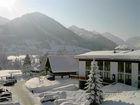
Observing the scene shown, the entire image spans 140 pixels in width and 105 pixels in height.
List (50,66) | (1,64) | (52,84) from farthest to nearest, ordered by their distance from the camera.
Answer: (1,64)
(50,66)
(52,84)

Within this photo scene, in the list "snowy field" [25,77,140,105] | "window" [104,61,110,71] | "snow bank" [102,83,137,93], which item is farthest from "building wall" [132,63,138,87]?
"window" [104,61,110,71]

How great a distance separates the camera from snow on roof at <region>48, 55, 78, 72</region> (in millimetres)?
55188

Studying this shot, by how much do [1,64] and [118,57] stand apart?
103346 mm

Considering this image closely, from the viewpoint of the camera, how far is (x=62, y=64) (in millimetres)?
56719

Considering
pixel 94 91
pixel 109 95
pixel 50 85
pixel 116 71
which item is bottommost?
pixel 50 85

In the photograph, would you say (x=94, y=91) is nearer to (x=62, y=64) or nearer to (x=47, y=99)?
(x=47, y=99)

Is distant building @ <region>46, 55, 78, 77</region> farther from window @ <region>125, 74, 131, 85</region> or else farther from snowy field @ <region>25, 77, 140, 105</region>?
window @ <region>125, 74, 131, 85</region>

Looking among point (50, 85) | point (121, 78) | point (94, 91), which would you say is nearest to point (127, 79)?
point (121, 78)

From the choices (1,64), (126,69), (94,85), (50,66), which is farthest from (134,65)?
(1,64)

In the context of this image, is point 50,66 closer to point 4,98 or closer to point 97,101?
point 4,98

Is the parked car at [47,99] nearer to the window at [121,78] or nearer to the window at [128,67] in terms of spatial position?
the window at [121,78]

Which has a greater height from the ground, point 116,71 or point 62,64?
point 62,64

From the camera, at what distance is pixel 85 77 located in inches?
1731

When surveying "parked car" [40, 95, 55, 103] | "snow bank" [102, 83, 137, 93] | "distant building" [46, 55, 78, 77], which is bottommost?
"parked car" [40, 95, 55, 103]
